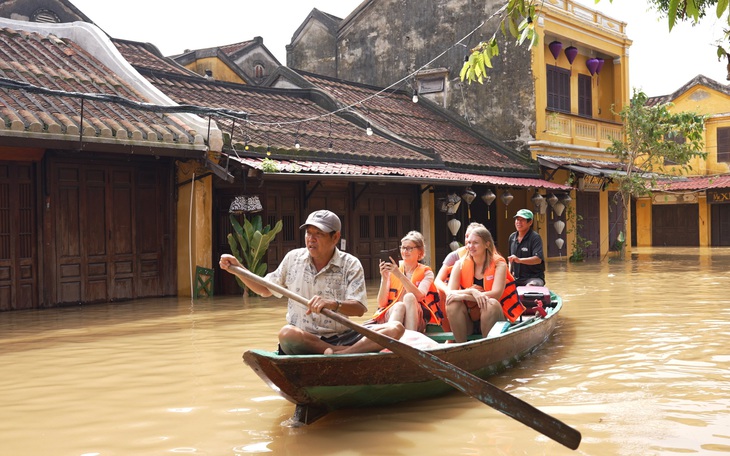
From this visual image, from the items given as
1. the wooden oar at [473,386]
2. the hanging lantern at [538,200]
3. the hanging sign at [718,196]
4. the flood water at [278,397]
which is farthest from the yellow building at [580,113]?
the wooden oar at [473,386]

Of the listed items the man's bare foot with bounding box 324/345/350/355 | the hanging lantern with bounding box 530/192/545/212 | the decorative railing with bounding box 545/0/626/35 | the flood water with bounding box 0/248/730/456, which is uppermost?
the decorative railing with bounding box 545/0/626/35

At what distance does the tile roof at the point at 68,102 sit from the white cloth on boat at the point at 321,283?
20.7 feet

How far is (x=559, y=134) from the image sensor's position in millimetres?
22688

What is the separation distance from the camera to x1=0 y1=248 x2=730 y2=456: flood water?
511 cm

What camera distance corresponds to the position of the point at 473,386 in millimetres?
5004

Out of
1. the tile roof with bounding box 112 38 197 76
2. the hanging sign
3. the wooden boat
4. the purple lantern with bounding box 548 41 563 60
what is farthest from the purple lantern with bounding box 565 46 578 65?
the wooden boat

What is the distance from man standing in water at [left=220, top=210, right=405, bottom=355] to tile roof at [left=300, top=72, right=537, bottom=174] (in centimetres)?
1283

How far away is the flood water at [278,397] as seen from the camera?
511 cm

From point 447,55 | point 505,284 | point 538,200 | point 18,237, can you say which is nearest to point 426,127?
point 447,55

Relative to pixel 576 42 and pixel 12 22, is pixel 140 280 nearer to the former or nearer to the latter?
pixel 12 22

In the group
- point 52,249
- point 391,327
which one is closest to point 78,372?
point 391,327

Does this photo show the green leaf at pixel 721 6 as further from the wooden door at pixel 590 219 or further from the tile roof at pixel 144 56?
the wooden door at pixel 590 219

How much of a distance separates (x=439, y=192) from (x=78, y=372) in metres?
13.0

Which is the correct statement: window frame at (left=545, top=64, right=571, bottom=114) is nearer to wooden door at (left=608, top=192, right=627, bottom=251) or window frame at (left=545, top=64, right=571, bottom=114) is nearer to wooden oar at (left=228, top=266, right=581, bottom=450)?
wooden door at (left=608, top=192, right=627, bottom=251)
